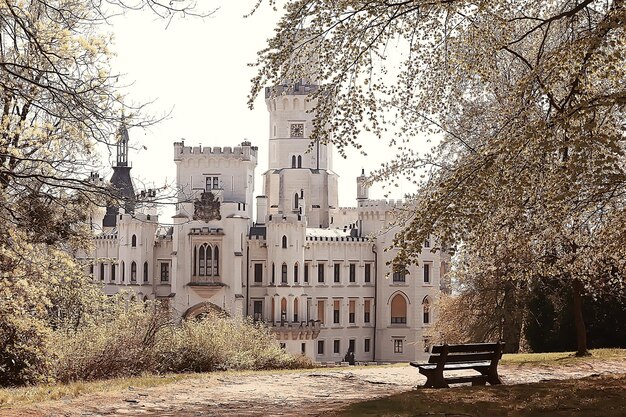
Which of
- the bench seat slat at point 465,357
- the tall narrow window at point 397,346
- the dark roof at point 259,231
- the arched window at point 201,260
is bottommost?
the tall narrow window at point 397,346

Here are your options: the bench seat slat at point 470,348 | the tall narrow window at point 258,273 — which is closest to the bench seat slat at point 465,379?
the bench seat slat at point 470,348

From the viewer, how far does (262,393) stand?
11805mm

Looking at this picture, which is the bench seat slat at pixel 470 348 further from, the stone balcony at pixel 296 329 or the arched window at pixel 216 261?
the arched window at pixel 216 261

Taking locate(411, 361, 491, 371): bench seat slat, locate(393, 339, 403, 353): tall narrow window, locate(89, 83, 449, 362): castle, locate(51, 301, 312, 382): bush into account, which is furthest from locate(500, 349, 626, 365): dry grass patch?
locate(393, 339, 403, 353): tall narrow window

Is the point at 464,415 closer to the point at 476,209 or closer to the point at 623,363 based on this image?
the point at 476,209

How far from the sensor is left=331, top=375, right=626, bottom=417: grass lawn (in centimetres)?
930

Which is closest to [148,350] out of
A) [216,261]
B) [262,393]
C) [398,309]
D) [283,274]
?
[262,393]

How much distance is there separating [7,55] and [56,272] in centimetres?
339

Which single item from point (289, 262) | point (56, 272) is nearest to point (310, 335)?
point (289, 262)

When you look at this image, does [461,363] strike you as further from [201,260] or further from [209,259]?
[201,260]

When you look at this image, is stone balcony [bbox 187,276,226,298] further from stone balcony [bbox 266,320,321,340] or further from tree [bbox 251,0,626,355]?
tree [bbox 251,0,626,355]

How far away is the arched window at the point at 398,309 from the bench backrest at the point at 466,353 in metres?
51.6

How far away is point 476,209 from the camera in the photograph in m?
10.4

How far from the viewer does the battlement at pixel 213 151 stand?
65.4 metres
